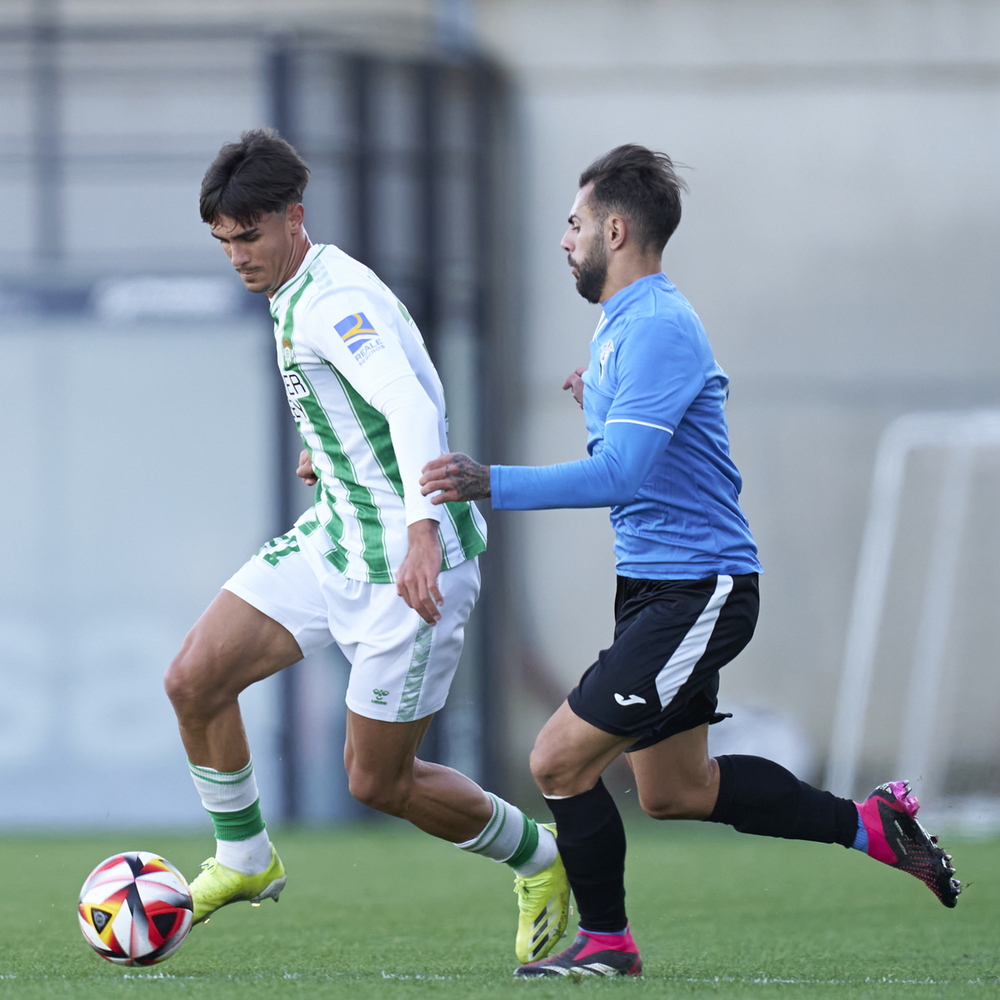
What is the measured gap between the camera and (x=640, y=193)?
12.5ft

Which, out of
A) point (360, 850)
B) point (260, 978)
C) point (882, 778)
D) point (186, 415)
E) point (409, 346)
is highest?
point (409, 346)

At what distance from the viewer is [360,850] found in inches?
302

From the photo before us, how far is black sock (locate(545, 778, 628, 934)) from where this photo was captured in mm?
3758

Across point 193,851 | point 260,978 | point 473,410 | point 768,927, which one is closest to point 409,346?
point 260,978

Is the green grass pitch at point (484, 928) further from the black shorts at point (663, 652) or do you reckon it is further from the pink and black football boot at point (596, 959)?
the black shorts at point (663, 652)

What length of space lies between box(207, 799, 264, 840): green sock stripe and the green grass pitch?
1.08 ft

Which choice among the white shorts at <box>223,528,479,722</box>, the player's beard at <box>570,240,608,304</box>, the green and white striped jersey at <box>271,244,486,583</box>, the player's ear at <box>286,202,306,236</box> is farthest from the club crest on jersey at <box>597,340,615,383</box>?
the player's ear at <box>286,202,306,236</box>

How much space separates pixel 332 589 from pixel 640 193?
4.08 feet

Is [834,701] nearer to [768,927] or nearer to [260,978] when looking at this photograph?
[768,927]

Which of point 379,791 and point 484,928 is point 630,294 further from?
point 484,928

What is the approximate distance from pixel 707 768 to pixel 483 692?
611cm

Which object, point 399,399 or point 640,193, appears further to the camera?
point 640,193

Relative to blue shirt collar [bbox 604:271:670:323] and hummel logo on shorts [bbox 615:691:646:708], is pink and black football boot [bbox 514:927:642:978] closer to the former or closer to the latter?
hummel logo on shorts [bbox 615:691:646:708]

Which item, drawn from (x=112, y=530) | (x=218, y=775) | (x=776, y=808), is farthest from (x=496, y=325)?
(x=776, y=808)
